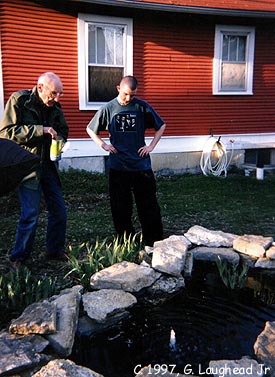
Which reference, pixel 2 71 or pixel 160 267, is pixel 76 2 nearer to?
pixel 2 71

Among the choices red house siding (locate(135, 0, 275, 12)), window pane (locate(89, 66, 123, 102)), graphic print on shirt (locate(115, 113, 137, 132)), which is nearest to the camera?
graphic print on shirt (locate(115, 113, 137, 132))

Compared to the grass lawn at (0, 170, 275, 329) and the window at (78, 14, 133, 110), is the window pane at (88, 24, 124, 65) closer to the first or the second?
the window at (78, 14, 133, 110)

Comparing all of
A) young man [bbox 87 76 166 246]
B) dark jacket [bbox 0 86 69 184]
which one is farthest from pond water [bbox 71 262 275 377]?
dark jacket [bbox 0 86 69 184]

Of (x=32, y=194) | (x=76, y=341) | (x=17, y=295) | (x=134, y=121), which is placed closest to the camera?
(x=76, y=341)

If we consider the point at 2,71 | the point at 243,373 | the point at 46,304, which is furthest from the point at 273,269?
the point at 2,71

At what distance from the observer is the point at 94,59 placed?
925 cm

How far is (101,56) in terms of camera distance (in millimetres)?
9305

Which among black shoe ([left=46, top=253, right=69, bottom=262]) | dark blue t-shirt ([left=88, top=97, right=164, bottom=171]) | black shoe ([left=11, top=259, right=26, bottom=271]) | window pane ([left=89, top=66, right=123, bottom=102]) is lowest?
black shoe ([left=46, top=253, right=69, bottom=262])

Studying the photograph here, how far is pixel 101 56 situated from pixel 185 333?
7538 millimetres

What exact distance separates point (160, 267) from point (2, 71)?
623 centimetres

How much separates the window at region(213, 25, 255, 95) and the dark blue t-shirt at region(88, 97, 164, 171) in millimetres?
6483

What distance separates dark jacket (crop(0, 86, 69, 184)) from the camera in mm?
3619

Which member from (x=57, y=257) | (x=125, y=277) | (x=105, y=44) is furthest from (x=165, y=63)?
(x=125, y=277)

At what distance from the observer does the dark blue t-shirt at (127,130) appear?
4297 mm
